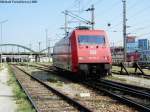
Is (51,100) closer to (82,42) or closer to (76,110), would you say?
(76,110)

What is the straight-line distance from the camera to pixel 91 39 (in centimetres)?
2656

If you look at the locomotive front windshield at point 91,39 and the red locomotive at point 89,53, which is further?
the locomotive front windshield at point 91,39

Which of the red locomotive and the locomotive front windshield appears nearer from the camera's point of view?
the red locomotive

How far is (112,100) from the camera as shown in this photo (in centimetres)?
1591

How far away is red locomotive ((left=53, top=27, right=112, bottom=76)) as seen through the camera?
25578 millimetres

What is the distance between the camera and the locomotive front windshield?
86.1 feet

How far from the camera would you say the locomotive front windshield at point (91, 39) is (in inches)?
1034

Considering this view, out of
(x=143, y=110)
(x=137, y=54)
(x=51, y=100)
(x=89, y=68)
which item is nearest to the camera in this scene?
(x=143, y=110)

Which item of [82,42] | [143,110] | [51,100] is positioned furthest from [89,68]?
[143,110]

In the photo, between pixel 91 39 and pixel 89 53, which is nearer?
pixel 89 53

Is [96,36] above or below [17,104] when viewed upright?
above

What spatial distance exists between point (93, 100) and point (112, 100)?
0.70 meters

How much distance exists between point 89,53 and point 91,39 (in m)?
1.15

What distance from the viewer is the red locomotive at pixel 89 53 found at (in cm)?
2558
